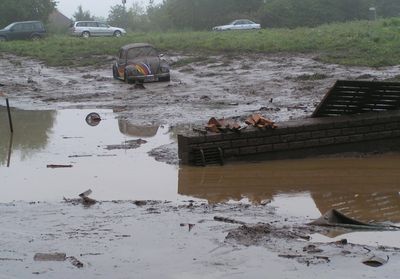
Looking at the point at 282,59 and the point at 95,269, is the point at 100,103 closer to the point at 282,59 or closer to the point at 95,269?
the point at 282,59

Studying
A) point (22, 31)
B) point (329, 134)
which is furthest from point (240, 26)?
point (329, 134)

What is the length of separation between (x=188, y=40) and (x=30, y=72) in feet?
32.5

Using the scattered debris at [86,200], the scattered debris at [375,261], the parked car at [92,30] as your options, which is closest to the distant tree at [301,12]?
the parked car at [92,30]

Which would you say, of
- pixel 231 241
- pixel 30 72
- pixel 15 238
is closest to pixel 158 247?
pixel 231 241

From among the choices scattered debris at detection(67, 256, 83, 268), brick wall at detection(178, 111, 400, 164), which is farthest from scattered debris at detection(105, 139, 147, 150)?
scattered debris at detection(67, 256, 83, 268)

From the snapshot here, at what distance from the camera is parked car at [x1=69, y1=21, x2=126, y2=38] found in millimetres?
50812

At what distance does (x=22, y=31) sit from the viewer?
4662cm

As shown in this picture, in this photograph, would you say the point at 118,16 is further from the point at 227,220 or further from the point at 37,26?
the point at 227,220

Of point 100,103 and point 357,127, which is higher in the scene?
point 357,127

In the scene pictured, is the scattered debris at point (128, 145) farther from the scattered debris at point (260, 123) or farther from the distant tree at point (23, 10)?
the distant tree at point (23, 10)

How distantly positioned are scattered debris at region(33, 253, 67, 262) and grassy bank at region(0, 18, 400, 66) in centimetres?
2034

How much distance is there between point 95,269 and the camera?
694 cm

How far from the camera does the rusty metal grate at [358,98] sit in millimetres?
13195

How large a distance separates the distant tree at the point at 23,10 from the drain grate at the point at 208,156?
162 ft
